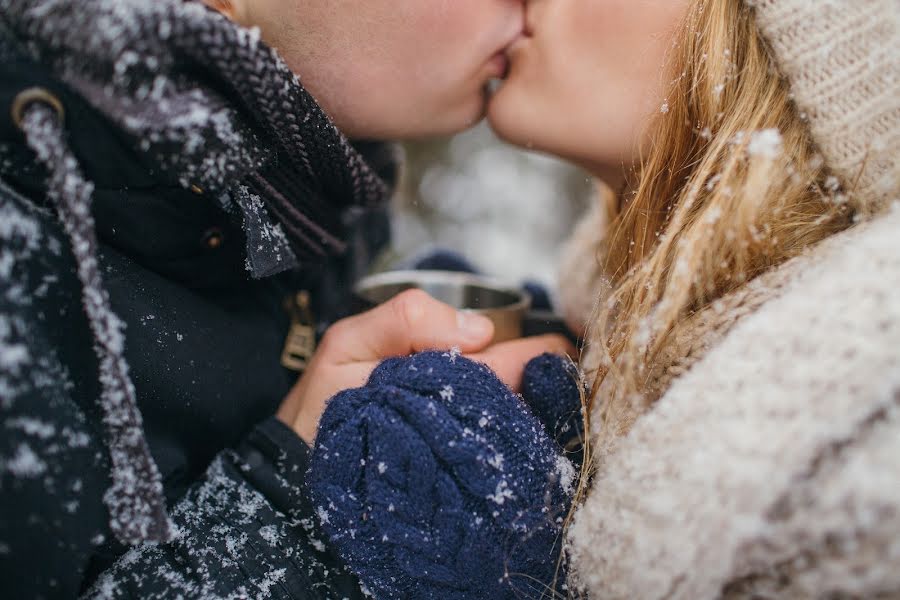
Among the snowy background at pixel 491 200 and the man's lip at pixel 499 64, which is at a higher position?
the man's lip at pixel 499 64

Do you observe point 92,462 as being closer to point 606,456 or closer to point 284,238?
point 284,238

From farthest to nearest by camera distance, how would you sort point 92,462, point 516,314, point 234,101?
point 516,314 → point 234,101 → point 92,462

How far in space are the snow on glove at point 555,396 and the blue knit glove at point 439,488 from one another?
116 mm

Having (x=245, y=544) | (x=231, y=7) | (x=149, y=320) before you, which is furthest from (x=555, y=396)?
(x=231, y=7)

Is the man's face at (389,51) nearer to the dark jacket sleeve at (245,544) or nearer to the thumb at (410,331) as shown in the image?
the thumb at (410,331)

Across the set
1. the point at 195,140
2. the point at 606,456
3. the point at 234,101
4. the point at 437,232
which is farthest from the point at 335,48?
the point at 437,232

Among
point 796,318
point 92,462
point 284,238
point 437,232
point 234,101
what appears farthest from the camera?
point 437,232

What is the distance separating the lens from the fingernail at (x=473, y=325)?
1037mm

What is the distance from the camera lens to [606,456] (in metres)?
0.82

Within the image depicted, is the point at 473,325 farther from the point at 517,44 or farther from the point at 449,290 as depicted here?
the point at 517,44

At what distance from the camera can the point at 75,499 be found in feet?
2.48

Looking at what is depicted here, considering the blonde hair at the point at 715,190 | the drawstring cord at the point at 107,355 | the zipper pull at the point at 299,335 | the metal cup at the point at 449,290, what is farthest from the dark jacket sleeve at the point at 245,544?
the blonde hair at the point at 715,190

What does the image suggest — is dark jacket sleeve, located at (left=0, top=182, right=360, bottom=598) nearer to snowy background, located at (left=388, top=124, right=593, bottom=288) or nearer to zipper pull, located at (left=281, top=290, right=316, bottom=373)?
zipper pull, located at (left=281, top=290, right=316, bottom=373)

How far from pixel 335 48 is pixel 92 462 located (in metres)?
0.82
